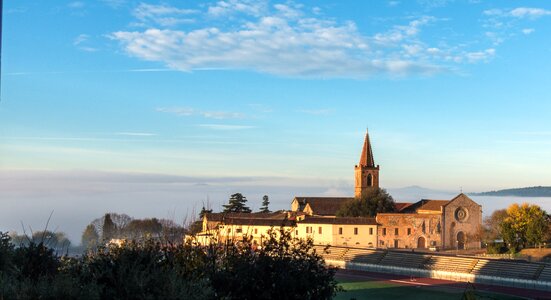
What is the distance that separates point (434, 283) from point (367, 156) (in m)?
53.5

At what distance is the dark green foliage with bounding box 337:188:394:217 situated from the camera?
72.9 metres

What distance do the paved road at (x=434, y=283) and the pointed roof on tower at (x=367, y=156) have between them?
151 ft

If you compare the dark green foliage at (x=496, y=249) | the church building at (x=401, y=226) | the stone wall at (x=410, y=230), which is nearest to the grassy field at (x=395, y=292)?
the dark green foliage at (x=496, y=249)

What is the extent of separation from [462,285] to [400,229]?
36140 millimetres

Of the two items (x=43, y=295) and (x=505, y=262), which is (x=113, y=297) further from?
(x=505, y=262)

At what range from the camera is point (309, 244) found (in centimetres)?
1673

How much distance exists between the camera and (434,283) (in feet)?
107

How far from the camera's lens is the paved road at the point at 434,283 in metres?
28.9

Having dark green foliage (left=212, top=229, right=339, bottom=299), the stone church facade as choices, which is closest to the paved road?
dark green foliage (left=212, top=229, right=339, bottom=299)

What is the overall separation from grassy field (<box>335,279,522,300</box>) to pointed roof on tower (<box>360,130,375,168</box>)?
5252 cm

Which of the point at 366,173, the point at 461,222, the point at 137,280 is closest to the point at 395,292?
the point at 137,280

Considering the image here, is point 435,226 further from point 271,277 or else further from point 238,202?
point 271,277

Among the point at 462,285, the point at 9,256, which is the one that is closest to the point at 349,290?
the point at 462,285

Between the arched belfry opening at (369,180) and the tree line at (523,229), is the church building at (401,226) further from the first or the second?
the arched belfry opening at (369,180)
